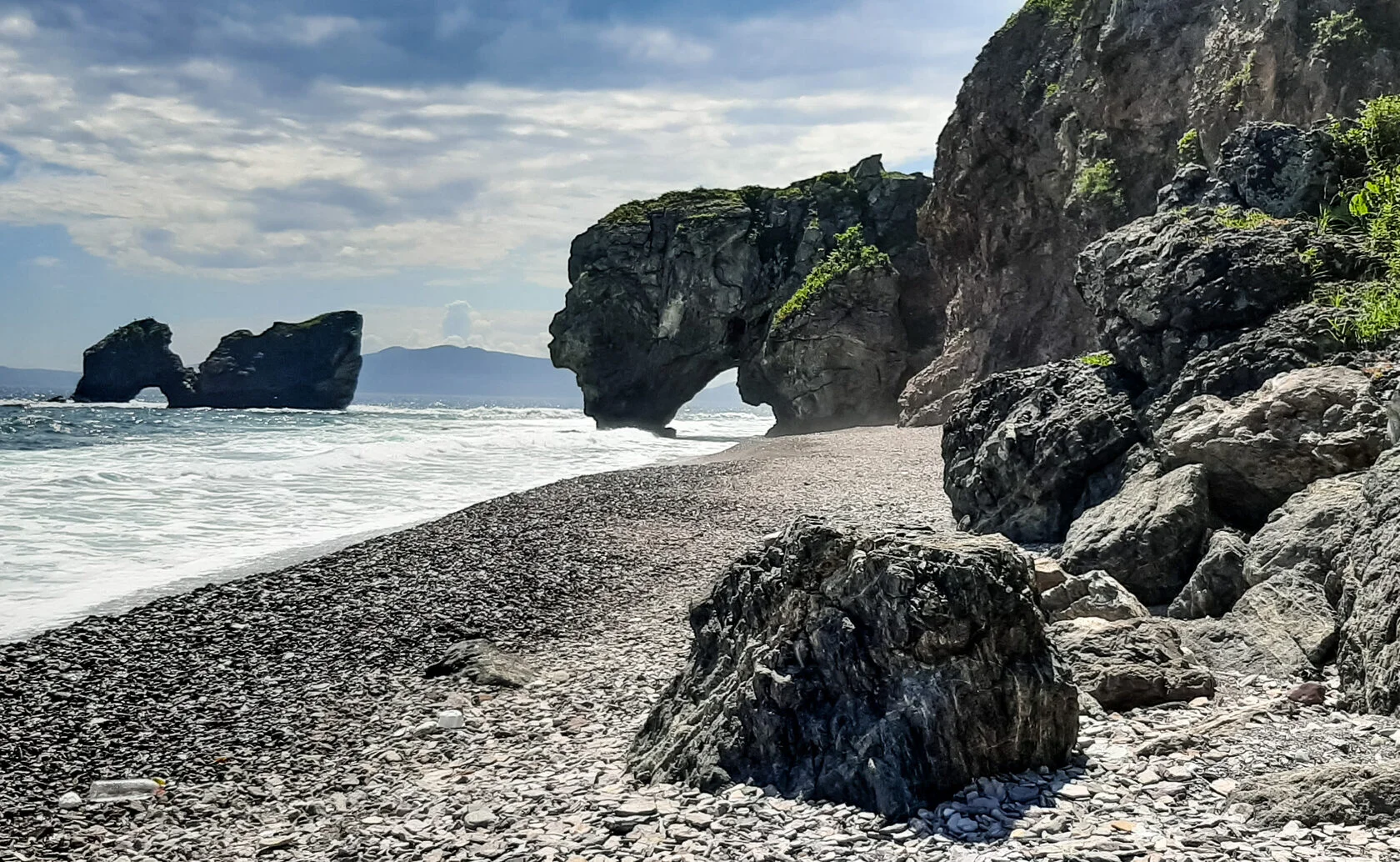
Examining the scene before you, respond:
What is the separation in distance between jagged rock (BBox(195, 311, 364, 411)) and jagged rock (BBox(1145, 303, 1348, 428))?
113 metres

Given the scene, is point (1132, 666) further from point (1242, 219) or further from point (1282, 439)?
point (1242, 219)

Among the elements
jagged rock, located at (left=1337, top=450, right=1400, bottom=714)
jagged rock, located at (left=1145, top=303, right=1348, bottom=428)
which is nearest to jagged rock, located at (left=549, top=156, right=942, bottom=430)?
jagged rock, located at (left=1145, top=303, right=1348, bottom=428)

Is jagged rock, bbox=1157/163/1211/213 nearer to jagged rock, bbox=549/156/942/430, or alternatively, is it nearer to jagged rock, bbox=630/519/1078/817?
jagged rock, bbox=630/519/1078/817

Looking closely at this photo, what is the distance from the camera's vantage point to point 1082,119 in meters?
31.3

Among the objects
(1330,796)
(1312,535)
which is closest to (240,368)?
(1312,535)

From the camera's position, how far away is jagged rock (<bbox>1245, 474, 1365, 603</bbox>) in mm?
7457

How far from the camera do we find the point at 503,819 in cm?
565

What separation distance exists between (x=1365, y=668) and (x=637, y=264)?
56.1 metres

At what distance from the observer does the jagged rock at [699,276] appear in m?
54.9

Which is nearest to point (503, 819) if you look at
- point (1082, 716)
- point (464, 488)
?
point (1082, 716)

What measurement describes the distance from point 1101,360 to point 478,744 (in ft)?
34.2

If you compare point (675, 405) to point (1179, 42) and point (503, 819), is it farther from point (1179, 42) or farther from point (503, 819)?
point (503, 819)

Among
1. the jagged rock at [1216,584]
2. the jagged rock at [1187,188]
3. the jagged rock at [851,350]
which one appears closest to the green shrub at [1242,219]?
the jagged rock at [1187,188]

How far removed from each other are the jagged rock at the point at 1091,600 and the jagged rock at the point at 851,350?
134 feet
